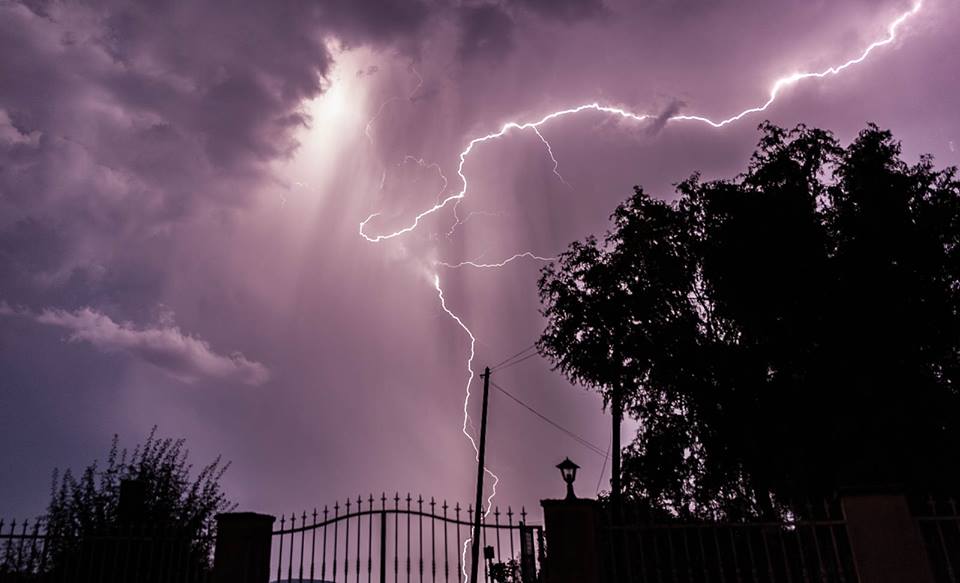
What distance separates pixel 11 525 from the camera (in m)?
9.87

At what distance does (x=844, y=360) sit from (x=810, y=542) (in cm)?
777

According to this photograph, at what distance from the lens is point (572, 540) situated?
9.04m

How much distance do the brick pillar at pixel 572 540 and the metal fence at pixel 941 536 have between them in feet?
13.8

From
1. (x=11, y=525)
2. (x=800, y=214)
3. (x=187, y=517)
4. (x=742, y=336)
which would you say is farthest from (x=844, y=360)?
(x=11, y=525)

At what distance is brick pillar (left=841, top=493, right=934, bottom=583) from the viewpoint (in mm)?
8508

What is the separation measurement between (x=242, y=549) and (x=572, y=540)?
470cm

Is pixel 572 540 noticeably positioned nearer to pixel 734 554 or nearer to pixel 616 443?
pixel 734 554

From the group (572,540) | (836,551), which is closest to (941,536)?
(836,551)

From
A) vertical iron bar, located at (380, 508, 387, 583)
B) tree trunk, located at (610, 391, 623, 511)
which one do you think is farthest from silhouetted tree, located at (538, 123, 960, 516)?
vertical iron bar, located at (380, 508, 387, 583)

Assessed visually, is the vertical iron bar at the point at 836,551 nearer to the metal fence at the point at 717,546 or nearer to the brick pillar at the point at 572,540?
the metal fence at the point at 717,546

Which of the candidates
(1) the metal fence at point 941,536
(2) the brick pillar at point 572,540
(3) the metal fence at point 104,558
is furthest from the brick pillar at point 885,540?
(3) the metal fence at point 104,558

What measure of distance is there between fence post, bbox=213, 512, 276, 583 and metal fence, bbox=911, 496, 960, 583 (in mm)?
8937

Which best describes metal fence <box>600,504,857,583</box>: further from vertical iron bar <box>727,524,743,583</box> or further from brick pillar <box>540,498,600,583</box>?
brick pillar <box>540,498,600,583</box>

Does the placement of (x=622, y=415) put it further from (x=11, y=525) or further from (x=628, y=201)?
(x=11, y=525)
